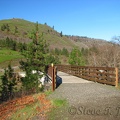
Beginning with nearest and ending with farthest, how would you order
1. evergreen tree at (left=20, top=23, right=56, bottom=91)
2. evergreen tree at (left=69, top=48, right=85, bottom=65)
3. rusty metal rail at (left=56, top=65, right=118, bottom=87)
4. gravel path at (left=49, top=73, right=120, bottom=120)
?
gravel path at (left=49, top=73, right=120, bottom=120)
rusty metal rail at (left=56, top=65, right=118, bottom=87)
evergreen tree at (left=20, top=23, right=56, bottom=91)
evergreen tree at (left=69, top=48, right=85, bottom=65)

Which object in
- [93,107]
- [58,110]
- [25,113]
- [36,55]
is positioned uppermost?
[36,55]

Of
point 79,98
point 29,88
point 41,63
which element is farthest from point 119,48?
point 79,98

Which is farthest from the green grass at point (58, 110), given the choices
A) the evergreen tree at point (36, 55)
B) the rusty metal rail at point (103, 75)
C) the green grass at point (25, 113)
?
the evergreen tree at point (36, 55)

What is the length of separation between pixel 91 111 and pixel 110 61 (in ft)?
65.1

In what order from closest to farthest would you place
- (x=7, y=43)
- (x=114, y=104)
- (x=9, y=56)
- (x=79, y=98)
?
(x=114, y=104) → (x=79, y=98) → (x=9, y=56) → (x=7, y=43)

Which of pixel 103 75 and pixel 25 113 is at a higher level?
pixel 103 75

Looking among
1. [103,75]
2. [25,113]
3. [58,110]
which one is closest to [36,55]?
[103,75]

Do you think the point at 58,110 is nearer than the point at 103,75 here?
Yes

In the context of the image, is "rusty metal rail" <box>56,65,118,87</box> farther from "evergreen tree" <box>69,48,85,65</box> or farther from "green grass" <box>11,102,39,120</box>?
"evergreen tree" <box>69,48,85,65</box>

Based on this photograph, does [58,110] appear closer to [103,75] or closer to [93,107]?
[93,107]

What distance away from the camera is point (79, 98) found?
1018 cm

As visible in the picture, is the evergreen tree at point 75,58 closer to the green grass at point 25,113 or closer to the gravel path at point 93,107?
the gravel path at point 93,107

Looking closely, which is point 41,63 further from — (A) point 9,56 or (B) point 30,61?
(A) point 9,56

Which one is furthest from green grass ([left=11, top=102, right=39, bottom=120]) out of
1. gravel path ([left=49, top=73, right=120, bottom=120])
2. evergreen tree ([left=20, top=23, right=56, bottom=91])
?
evergreen tree ([left=20, top=23, right=56, bottom=91])
